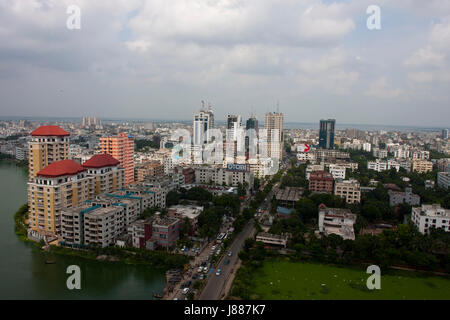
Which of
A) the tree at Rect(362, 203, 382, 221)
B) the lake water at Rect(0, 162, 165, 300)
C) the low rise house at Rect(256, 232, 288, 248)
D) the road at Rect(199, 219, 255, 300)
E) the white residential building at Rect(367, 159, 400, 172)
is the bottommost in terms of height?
the lake water at Rect(0, 162, 165, 300)

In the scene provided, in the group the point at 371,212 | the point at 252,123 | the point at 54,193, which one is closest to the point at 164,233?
the point at 54,193

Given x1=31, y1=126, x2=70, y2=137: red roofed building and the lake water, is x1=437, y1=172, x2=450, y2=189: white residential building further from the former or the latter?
x1=31, y1=126, x2=70, y2=137: red roofed building

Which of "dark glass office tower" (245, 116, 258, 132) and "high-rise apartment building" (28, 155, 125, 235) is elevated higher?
"dark glass office tower" (245, 116, 258, 132)

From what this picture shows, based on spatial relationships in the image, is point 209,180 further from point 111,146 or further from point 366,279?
point 366,279

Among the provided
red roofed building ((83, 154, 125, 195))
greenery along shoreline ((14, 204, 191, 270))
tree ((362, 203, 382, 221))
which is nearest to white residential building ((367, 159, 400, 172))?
tree ((362, 203, 382, 221))

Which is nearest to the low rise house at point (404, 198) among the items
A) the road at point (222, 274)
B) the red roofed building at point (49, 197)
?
the road at point (222, 274)

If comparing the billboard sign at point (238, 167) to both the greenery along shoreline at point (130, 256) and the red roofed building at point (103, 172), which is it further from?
the greenery along shoreline at point (130, 256)

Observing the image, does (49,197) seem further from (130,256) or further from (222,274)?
(222,274)

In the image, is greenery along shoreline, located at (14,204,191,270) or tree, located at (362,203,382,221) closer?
greenery along shoreline, located at (14,204,191,270)
